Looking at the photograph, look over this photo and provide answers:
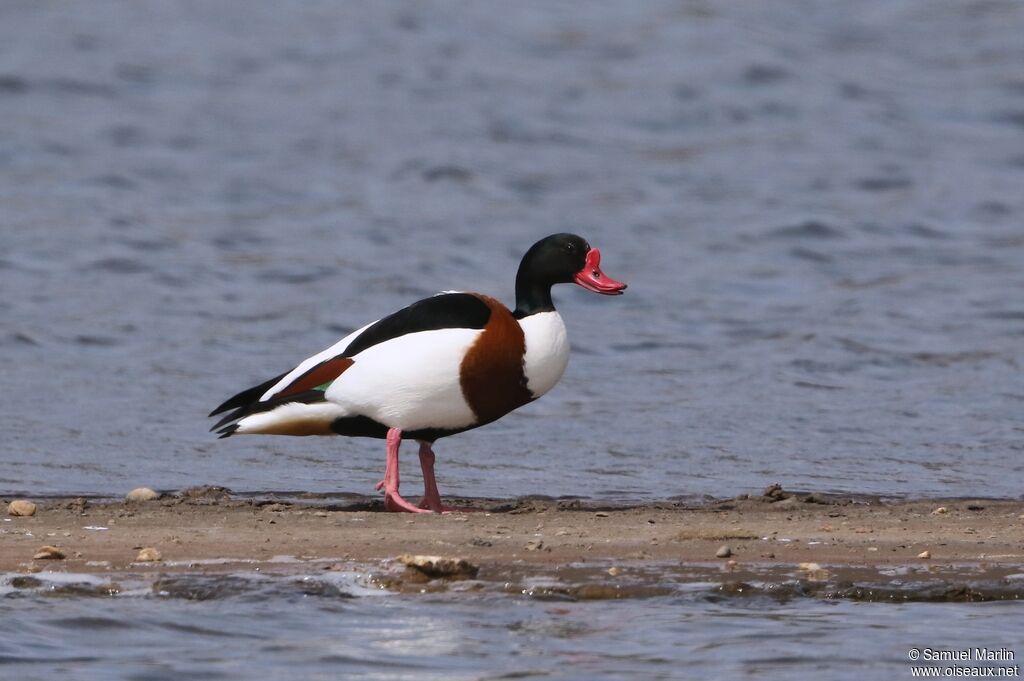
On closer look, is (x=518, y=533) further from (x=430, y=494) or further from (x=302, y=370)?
(x=302, y=370)

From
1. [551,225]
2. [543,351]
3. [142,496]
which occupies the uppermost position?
[551,225]

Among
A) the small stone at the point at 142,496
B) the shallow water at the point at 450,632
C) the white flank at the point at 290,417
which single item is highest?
the white flank at the point at 290,417

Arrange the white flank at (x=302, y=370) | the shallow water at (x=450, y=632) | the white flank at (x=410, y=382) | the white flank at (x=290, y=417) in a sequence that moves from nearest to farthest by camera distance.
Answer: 1. the shallow water at (x=450, y=632)
2. the white flank at (x=410, y=382)
3. the white flank at (x=290, y=417)
4. the white flank at (x=302, y=370)

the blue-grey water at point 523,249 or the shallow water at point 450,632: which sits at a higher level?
the blue-grey water at point 523,249

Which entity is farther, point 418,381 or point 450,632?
point 418,381

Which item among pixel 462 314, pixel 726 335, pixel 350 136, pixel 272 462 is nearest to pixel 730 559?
pixel 462 314

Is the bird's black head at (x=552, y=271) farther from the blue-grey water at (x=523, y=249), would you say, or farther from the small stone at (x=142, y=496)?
the small stone at (x=142, y=496)

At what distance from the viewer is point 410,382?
8.12 metres

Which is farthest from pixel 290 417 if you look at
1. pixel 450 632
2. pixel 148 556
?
pixel 450 632

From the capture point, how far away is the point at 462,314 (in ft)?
26.9

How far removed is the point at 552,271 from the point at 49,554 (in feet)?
9.54

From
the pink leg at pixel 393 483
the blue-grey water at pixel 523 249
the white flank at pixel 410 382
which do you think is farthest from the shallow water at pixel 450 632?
the white flank at pixel 410 382

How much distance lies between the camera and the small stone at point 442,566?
21.7 feet

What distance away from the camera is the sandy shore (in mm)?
A: 6938
